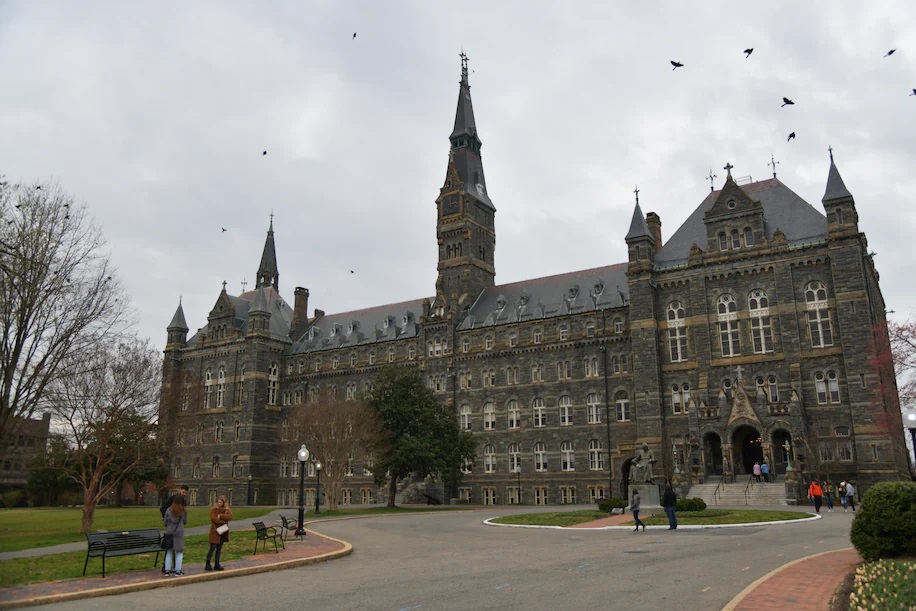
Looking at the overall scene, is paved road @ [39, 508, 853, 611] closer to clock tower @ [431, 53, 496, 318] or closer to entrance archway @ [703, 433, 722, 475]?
entrance archway @ [703, 433, 722, 475]

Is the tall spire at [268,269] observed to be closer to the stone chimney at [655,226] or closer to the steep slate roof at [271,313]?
the steep slate roof at [271,313]

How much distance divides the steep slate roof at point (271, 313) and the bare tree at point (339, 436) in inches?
1075

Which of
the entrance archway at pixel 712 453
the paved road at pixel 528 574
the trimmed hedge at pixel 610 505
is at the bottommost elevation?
the paved road at pixel 528 574

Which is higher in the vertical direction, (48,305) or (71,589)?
(48,305)

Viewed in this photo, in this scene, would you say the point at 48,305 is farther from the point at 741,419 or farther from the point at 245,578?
the point at 741,419

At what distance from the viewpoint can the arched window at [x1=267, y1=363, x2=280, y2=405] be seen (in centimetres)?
8112

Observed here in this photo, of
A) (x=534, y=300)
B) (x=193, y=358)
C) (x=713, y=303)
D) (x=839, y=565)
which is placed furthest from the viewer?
(x=193, y=358)

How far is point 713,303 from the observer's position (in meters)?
56.2

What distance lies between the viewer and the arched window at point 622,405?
61.2m

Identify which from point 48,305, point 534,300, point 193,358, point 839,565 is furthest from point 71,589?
point 193,358

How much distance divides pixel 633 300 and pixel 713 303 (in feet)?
19.5

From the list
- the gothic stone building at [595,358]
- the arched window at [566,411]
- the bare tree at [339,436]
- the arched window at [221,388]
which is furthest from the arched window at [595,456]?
the arched window at [221,388]

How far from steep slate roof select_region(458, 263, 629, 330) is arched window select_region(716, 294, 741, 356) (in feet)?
31.5

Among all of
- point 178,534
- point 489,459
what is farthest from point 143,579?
point 489,459
